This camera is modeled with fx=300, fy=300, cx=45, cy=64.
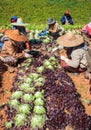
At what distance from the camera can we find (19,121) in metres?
7.34

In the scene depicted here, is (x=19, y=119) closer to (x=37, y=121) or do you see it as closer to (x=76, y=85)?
(x=37, y=121)

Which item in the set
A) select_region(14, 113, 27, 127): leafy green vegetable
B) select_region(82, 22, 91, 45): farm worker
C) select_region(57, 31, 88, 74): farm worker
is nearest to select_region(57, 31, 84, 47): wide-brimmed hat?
select_region(57, 31, 88, 74): farm worker

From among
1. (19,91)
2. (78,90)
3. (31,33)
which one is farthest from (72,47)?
(31,33)

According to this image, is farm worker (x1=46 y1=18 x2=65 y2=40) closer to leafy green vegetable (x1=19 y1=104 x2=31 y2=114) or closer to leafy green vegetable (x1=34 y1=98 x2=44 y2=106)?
leafy green vegetable (x1=34 y1=98 x2=44 y2=106)

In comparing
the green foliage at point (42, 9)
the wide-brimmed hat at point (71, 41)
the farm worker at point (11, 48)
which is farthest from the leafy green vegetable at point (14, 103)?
the green foliage at point (42, 9)

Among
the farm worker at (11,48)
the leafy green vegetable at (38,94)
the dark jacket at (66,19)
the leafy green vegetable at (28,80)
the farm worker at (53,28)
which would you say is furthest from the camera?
the dark jacket at (66,19)

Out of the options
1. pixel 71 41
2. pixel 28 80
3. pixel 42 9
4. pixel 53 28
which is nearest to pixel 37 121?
pixel 28 80

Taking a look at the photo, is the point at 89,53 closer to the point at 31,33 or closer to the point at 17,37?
the point at 17,37

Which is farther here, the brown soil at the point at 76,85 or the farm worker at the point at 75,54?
the farm worker at the point at 75,54

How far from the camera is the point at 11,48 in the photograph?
9.89 metres

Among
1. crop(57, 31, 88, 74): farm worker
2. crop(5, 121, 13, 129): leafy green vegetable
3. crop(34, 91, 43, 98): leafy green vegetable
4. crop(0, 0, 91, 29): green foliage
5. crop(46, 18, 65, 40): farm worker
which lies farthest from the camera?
crop(0, 0, 91, 29): green foliage

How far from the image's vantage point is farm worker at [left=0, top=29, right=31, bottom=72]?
9.73m

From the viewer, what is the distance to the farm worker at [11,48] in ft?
31.9

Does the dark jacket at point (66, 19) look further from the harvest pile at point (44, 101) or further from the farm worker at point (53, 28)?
the harvest pile at point (44, 101)
